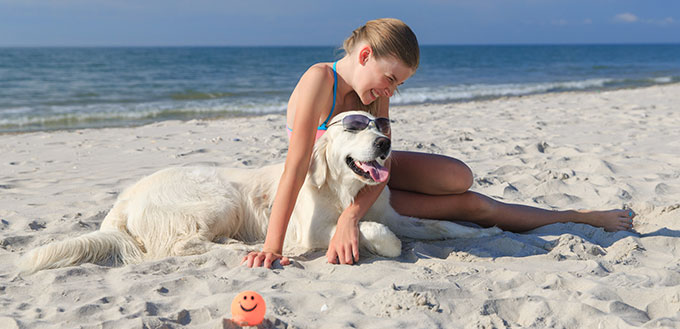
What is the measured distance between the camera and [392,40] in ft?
10.2

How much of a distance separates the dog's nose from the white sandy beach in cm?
62

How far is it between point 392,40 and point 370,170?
72 cm

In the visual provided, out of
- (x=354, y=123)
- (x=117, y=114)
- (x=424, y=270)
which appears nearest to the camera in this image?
(x=424, y=270)

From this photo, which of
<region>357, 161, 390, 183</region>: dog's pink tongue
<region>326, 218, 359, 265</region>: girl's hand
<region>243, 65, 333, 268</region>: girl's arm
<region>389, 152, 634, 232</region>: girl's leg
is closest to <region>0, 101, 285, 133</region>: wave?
<region>389, 152, 634, 232</region>: girl's leg

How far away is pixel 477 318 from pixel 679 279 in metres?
1.16

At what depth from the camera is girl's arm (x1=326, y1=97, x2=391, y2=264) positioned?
3152 millimetres

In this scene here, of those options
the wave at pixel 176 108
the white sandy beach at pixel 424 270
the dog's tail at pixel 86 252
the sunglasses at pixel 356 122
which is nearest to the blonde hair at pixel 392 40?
the sunglasses at pixel 356 122

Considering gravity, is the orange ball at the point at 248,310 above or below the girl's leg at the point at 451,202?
below

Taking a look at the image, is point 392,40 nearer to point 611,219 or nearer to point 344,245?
point 344,245

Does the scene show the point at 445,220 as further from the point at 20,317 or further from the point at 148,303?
the point at 20,317

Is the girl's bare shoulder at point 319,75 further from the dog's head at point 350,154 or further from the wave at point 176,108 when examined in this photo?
the wave at point 176,108

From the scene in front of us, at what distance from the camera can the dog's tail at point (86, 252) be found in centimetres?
304

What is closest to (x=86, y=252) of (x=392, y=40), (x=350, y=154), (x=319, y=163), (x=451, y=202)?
(x=319, y=163)

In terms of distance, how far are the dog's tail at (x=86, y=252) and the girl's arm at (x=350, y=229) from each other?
1178mm
